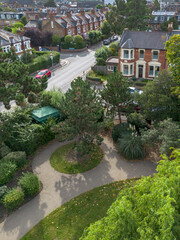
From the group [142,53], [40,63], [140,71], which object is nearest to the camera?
[142,53]

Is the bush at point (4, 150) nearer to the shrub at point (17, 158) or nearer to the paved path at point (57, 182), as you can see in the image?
the shrub at point (17, 158)

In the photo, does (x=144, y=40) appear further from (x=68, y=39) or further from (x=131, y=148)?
(x=68, y=39)

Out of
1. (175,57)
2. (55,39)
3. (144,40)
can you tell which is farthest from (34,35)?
(175,57)

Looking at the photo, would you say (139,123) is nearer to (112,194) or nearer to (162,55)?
(112,194)

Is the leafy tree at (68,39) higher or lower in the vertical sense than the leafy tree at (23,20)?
lower

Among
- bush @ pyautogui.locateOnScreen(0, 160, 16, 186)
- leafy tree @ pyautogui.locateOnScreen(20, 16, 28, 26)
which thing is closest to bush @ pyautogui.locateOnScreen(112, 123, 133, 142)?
bush @ pyautogui.locateOnScreen(0, 160, 16, 186)

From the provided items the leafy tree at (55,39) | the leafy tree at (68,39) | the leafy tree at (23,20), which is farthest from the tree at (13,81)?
the leafy tree at (23,20)

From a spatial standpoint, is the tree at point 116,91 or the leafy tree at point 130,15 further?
the leafy tree at point 130,15
